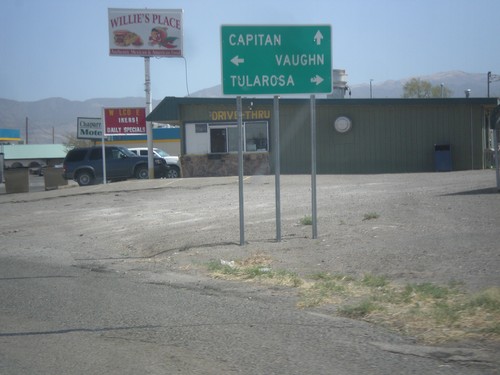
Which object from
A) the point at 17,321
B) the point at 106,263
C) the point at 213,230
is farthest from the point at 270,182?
the point at 17,321

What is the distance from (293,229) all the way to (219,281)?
456 cm

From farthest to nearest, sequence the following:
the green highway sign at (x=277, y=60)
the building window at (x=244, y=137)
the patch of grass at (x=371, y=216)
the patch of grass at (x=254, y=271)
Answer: the building window at (x=244, y=137) < the patch of grass at (x=371, y=216) < the green highway sign at (x=277, y=60) < the patch of grass at (x=254, y=271)

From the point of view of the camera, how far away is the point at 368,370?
19.2 ft

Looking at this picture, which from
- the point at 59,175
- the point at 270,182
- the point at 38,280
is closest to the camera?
the point at 38,280

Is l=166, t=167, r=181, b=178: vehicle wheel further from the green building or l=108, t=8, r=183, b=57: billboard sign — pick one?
l=108, t=8, r=183, b=57: billboard sign

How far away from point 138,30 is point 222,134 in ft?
25.8

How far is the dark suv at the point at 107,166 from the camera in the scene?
3362cm

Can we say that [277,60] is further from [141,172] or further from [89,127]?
[89,127]

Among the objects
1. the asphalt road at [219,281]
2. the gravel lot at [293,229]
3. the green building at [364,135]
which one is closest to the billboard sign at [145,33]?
the green building at [364,135]

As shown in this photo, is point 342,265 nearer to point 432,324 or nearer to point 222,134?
point 432,324

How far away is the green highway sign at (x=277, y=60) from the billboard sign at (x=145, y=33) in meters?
23.8

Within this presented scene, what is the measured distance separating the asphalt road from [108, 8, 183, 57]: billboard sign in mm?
16470

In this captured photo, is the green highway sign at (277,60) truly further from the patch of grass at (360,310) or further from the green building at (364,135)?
the green building at (364,135)

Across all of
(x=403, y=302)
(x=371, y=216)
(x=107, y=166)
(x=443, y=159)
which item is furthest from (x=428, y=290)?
(x=107, y=166)
